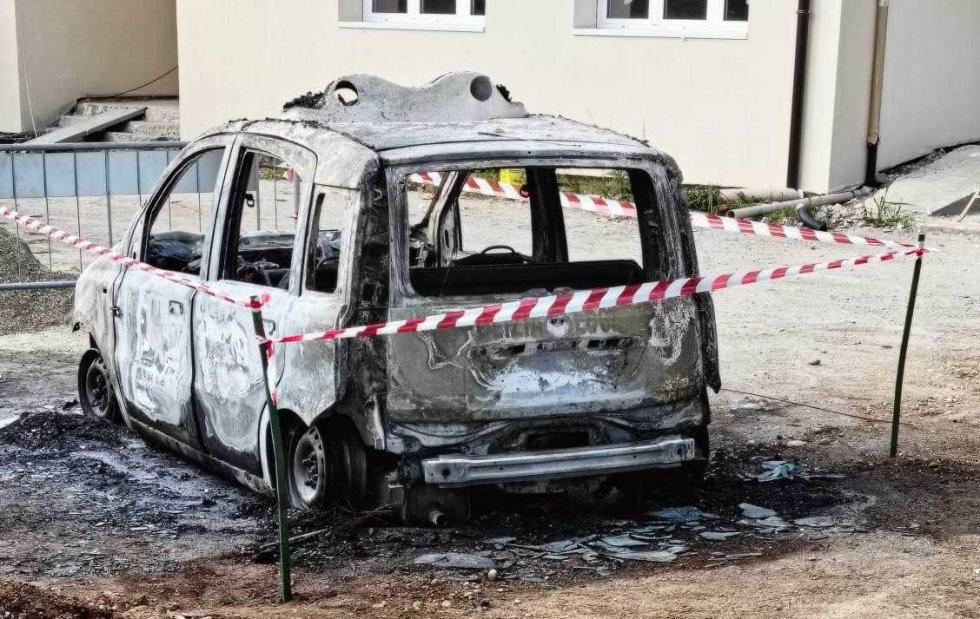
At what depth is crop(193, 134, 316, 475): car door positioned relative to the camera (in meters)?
6.03

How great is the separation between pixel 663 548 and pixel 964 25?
11213 millimetres

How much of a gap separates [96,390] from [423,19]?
10.0 m

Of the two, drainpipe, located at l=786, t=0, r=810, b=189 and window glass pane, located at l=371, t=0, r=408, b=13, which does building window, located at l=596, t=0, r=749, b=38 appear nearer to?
drainpipe, located at l=786, t=0, r=810, b=189

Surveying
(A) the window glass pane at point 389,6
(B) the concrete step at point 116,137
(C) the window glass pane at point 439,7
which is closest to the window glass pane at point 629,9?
(C) the window glass pane at point 439,7

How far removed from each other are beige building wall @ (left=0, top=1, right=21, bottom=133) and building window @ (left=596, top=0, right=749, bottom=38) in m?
8.87

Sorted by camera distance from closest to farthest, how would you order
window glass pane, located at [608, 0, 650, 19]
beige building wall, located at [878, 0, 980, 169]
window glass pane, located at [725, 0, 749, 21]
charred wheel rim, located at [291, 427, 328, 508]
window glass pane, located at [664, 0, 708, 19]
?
charred wheel rim, located at [291, 427, 328, 508]
window glass pane, located at [725, 0, 749, 21]
beige building wall, located at [878, 0, 980, 169]
window glass pane, located at [664, 0, 708, 19]
window glass pane, located at [608, 0, 650, 19]

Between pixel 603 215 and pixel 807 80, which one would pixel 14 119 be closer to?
pixel 603 215

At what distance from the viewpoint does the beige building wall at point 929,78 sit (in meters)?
14.7

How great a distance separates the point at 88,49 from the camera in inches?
827

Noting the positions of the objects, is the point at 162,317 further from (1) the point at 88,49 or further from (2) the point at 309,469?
(1) the point at 88,49

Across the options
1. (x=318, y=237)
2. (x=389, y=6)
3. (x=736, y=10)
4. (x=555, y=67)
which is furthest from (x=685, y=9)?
(x=318, y=237)

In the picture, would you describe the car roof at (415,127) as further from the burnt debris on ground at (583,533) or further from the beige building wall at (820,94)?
the beige building wall at (820,94)

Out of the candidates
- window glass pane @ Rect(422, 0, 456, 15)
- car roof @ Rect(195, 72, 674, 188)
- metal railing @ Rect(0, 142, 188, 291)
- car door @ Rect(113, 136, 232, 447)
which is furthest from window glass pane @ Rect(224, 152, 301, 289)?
window glass pane @ Rect(422, 0, 456, 15)

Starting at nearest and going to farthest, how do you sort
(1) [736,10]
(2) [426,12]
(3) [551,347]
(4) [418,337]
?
(4) [418,337], (3) [551,347], (1) [736,10], (2) [426,12]
